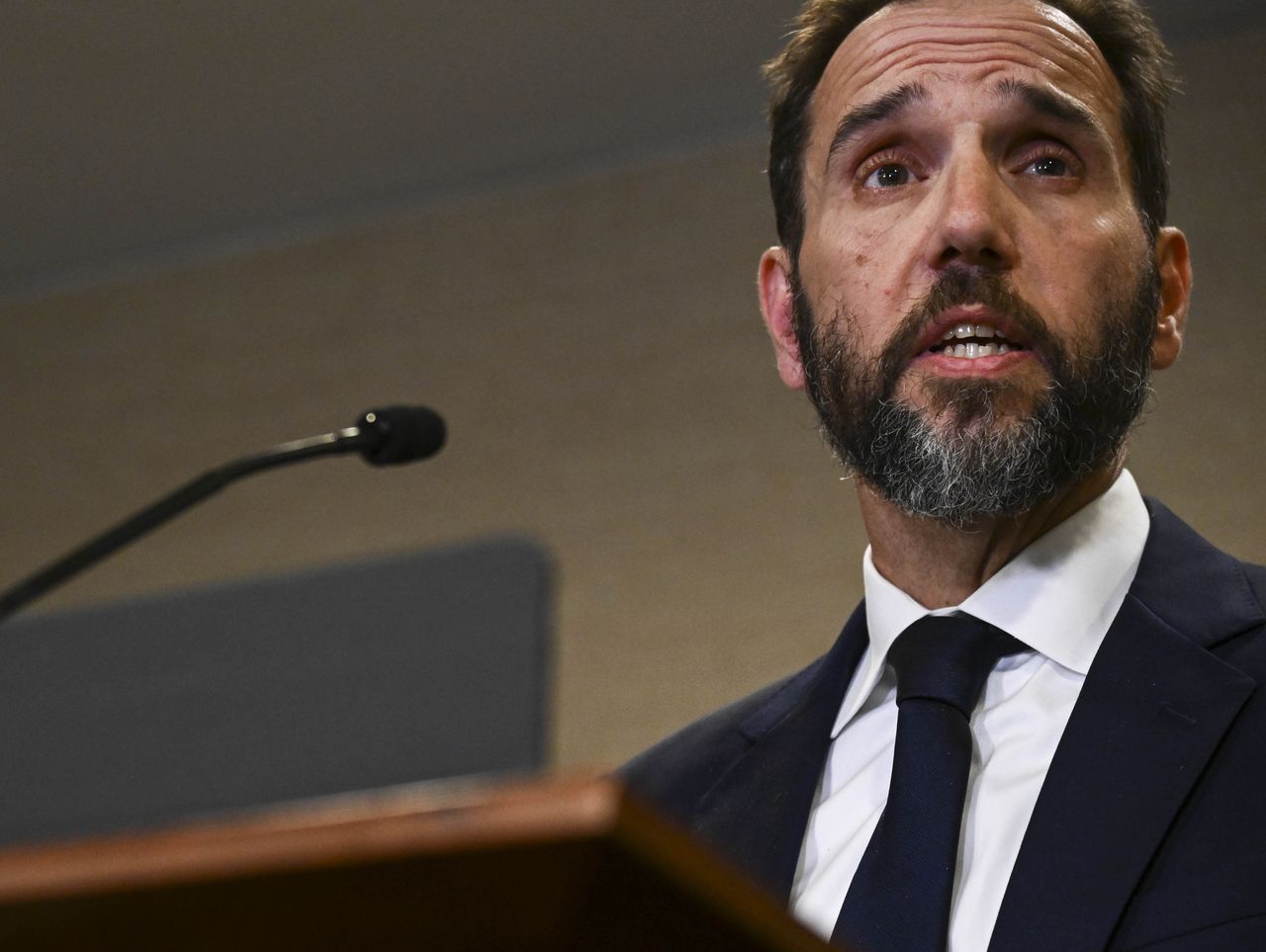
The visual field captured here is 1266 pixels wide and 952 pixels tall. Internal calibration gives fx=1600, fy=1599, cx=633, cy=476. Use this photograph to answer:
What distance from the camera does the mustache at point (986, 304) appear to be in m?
1.63

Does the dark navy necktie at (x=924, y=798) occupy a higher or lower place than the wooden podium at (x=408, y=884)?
lower

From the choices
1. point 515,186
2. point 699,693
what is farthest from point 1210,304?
point 515,186

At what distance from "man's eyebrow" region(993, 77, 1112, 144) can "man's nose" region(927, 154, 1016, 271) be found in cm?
10

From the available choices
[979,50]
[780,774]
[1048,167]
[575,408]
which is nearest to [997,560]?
[780,774]

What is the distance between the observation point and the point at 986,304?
163 centimetres

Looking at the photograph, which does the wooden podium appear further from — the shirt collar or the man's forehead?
the man's forehead

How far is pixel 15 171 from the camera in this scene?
513 centimetres

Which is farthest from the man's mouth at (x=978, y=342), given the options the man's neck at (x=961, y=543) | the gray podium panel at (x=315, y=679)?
the gray podium panel at (x=315, y=679)

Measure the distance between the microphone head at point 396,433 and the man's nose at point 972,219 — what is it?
57 centimetres

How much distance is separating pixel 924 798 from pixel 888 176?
0.72 m

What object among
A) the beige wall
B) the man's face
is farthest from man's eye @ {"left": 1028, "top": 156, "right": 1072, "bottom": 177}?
the beige wall

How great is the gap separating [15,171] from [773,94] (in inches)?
147

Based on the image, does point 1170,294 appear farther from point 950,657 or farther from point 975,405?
point 950,657

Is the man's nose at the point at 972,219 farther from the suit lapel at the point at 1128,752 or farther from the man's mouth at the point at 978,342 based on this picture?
the suit lapel at the point at 1128,752
